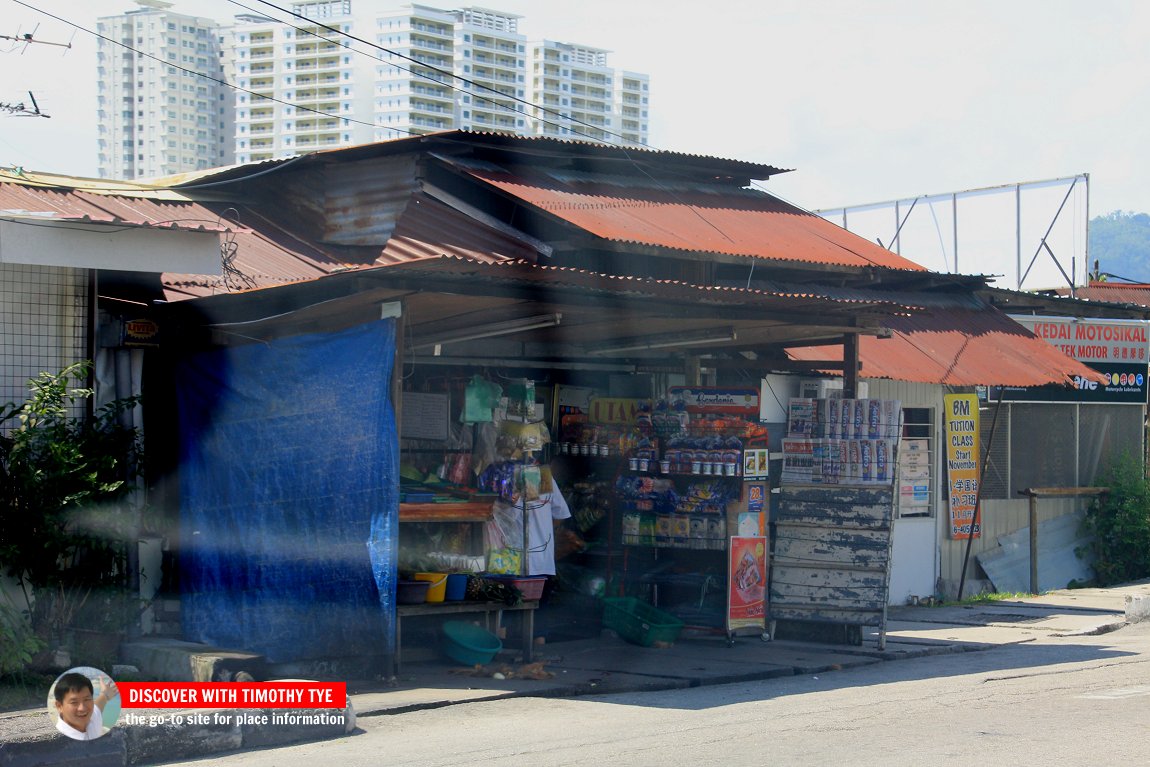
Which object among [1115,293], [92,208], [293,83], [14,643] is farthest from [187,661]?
[293,83]

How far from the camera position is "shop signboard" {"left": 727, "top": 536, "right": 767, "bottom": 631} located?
11805 millimetres

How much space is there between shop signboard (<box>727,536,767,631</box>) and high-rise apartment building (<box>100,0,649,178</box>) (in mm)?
113822

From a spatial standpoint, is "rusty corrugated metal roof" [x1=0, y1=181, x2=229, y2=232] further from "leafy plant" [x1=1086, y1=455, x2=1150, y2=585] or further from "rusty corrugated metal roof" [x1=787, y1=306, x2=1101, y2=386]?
"leafy plant" [x1=1086, y1=455, x2=1150, y2=585]

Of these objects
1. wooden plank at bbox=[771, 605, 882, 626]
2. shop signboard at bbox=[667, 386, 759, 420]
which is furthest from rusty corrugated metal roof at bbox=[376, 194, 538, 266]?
wooden plank at bbox=[771, 605, 882, 626]

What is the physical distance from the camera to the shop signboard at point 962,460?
→ 16.6 metres

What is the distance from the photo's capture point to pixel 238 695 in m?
8.21

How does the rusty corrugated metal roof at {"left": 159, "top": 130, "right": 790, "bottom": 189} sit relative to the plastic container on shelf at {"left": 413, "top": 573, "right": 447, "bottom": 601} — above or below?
above

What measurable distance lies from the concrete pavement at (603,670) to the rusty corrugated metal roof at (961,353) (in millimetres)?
2768

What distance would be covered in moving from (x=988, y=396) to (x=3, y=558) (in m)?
12.9

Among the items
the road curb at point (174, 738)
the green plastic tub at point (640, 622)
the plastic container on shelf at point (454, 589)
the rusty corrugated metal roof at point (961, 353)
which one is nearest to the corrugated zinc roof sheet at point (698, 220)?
the rusty corrugated metal roof at point (961, 353)

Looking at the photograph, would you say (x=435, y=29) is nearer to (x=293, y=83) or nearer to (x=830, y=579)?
(x=293, y=83)

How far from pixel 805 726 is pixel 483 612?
135 inches

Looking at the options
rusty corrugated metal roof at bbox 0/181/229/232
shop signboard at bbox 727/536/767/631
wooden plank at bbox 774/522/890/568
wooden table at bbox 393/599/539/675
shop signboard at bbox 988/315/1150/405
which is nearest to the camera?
rusty corrugated metal roof at bbox 0/181/229/232

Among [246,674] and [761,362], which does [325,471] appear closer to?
[246,674]
